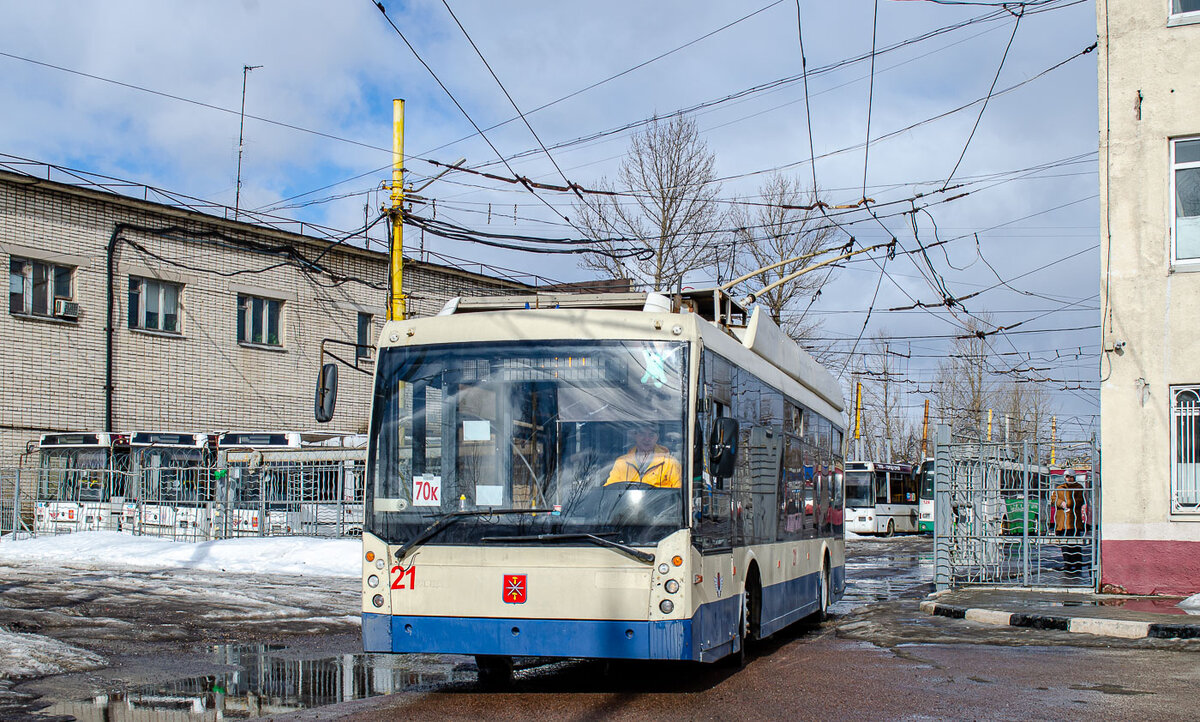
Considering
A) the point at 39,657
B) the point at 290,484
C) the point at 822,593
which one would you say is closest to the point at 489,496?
the point at 39,657

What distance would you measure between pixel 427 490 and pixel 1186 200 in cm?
1266

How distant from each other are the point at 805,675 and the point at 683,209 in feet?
83.9

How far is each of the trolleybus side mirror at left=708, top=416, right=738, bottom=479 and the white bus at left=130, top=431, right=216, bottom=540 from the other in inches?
832

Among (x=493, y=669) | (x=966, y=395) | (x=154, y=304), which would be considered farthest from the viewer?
(x=966, y=395)

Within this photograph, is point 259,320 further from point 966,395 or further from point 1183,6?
point 966,395

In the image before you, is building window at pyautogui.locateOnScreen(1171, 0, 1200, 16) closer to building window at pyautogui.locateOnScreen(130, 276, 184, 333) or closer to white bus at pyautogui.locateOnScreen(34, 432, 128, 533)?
white bus at pyautogui.locateOnScreen(34, 432, 128, 533)

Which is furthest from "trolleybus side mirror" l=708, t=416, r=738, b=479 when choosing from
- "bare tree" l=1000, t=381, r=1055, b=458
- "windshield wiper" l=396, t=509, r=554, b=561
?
"bare tree" l=1000, t=381, r=1055, b=458

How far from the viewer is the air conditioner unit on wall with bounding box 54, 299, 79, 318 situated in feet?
97.0

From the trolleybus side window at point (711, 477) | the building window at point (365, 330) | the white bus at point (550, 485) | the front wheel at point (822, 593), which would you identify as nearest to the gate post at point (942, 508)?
the front wheel at point (822, 593)

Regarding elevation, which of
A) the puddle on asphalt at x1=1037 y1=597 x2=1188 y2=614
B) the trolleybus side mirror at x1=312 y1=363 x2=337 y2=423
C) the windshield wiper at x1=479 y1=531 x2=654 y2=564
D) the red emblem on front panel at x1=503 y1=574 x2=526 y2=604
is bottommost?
the puddle on asphalt at x1=1037 y1=597 x2=1188 y2=614

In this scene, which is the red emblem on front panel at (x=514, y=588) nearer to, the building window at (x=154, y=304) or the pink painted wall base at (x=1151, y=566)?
the pink painted wall base at (x=1151, y=566)

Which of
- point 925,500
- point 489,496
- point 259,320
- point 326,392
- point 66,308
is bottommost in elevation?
point 925,500

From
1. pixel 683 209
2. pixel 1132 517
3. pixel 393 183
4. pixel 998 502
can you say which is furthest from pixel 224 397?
pixel 1132 517

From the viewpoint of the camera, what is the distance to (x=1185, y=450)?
1612 cm
